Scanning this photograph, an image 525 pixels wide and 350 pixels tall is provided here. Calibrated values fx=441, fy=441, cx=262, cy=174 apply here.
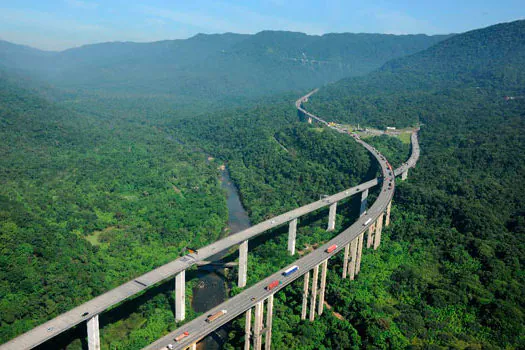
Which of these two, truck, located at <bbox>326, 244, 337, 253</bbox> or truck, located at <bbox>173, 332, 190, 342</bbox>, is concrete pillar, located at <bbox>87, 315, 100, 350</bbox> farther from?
truck, located at <bbox>326, 244, 337, 253</bbox>

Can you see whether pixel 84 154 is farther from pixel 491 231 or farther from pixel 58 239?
pixel 491 231

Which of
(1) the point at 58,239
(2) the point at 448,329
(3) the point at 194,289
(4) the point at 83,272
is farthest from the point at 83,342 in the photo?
(2) the point at 448,329

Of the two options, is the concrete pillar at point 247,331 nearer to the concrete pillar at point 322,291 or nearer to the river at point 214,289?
the river at point 214,289

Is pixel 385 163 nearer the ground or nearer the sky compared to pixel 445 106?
nearer the ground

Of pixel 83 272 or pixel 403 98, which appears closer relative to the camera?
pixel 83 272

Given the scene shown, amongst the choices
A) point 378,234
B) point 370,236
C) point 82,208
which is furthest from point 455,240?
point 82,208
